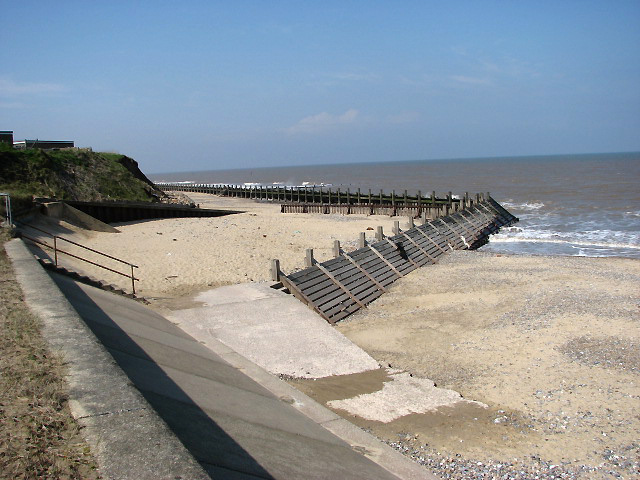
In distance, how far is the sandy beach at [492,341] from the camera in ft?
27.0

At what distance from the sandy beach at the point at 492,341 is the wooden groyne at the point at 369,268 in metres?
0.56

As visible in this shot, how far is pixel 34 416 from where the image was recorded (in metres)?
4.67

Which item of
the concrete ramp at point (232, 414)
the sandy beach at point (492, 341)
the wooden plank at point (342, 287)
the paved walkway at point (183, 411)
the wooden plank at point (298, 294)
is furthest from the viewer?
the wooden plank at point (342, 287)

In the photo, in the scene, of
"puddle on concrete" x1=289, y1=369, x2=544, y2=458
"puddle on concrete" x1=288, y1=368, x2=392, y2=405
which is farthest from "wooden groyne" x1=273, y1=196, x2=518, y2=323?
"puddle on concrete" x1=289, y1=369, x2=544, y2=458

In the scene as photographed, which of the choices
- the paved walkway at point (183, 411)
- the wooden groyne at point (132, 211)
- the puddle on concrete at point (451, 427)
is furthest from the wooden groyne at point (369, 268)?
the wooden groyne at point (132, 211)

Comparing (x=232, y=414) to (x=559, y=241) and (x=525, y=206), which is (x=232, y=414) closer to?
(x=559, y=241)

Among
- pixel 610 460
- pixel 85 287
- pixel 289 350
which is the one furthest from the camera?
pixel 85 287

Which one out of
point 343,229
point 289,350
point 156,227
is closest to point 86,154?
point 156,227

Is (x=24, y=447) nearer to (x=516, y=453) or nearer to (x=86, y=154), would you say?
(x=516, y=453)

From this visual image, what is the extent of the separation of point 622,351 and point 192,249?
16547 mm

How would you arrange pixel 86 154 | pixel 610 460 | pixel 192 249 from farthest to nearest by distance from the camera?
pixel 86 154, pixel 192 249, pixel 610 460

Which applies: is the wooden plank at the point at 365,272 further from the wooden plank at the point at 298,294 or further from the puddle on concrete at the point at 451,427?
the puddle on concrete at the point at 451,427

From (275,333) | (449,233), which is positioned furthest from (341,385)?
(449,233)

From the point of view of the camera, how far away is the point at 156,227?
1172 inches
